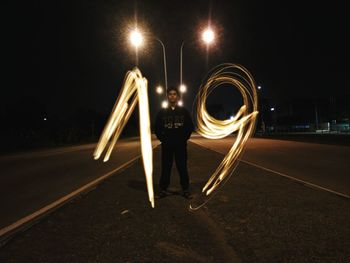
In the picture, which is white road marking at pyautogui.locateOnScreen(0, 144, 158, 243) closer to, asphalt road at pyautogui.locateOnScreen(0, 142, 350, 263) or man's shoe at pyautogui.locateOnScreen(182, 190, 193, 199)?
asphalt road at pyautogui.locateOnScreen(0, 142, 350, 263)

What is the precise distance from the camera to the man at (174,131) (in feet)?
22.0

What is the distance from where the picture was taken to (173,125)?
22.0 feet

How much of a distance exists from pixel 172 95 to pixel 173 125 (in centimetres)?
59

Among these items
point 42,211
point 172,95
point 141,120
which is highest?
point 172,95

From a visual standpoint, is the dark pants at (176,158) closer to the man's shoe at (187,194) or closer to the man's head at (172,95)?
the man's shoe at (187,194)

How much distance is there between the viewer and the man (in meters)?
6.71

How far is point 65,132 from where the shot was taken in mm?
51031

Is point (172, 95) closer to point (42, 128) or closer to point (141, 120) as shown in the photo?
point (141, 120)

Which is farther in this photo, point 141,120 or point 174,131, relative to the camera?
point 174,131

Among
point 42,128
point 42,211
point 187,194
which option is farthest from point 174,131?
point 42,128

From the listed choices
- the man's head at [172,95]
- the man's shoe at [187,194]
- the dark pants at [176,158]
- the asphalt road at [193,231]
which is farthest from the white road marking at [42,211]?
the man's head at [172,95]

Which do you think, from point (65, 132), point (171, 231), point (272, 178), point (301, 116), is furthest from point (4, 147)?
point (301, 116)

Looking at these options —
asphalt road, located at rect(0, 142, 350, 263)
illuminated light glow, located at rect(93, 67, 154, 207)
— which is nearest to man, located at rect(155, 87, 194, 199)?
illuminated light glow, located at rect(93, 67, 154, 207)

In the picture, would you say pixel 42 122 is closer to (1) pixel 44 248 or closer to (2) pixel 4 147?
(2) pixel 4 147
